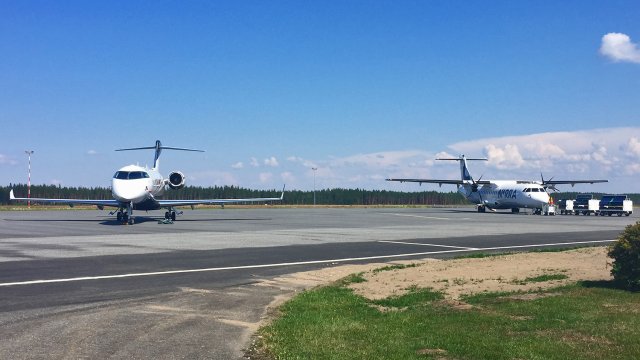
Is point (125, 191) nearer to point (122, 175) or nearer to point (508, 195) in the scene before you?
point (122, 175)

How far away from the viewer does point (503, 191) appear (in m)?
73.9

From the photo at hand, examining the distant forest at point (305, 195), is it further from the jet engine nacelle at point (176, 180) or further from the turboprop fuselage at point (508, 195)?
the jet engine nacelle at point (176, 180)

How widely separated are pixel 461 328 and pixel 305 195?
5482 inches

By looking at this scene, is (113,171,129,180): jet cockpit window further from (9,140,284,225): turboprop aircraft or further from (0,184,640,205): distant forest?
(0,184,640,205): distant forest

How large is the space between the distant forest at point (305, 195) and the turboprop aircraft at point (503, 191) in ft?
157

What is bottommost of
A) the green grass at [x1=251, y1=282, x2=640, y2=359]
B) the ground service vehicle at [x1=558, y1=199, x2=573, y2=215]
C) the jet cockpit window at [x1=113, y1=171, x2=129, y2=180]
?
the green grass at [x1=251, y1=282, x2=640, y2=359]

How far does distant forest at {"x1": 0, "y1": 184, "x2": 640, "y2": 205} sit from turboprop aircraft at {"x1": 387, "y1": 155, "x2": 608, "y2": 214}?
47.8 m

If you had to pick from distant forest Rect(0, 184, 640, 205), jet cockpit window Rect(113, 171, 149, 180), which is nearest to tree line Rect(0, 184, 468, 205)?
distant forest Rect(0, 184, 640, 205)

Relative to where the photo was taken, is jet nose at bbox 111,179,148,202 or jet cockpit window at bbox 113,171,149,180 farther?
jet cockpit window at bbox 113,171,149,180

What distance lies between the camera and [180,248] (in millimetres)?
23594

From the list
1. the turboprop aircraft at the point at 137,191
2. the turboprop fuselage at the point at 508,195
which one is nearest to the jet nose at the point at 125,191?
the turboprop aircraft at the point at 137,191

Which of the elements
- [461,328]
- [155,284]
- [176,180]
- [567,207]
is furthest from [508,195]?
[461,328]

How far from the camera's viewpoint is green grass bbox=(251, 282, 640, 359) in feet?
25.8

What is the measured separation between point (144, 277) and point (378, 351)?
29.8 ft
